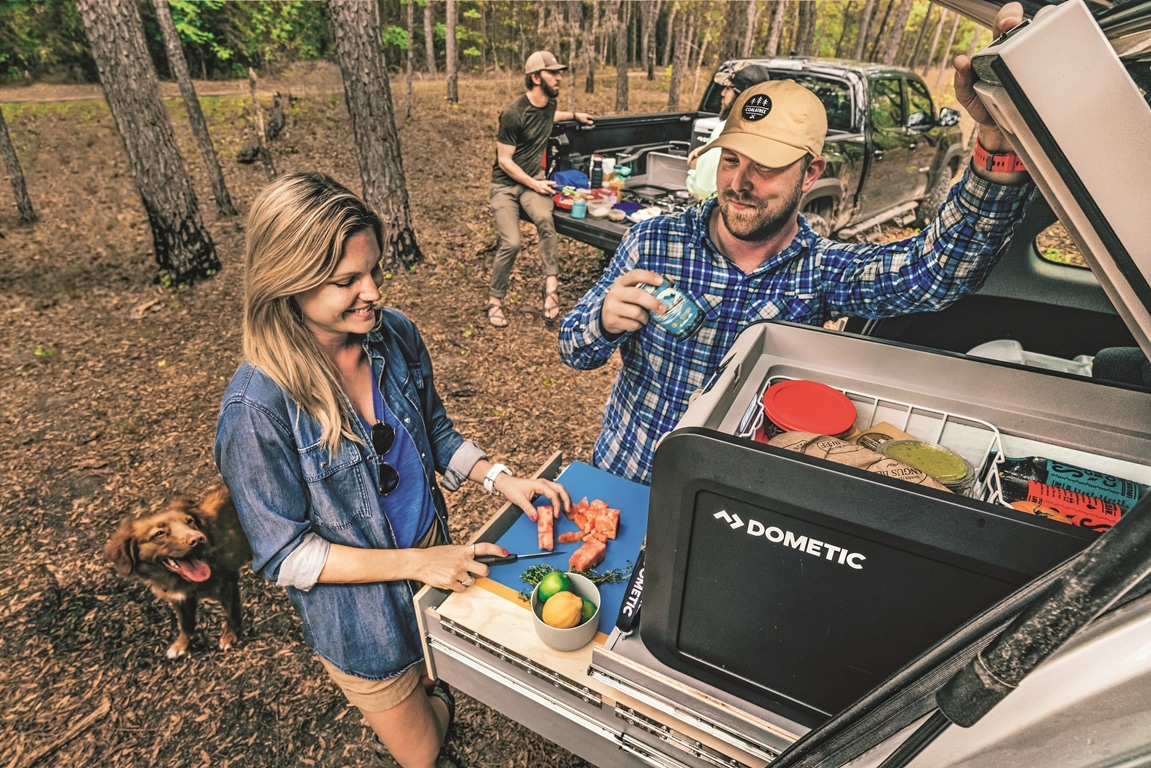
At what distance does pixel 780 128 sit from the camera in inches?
80.1

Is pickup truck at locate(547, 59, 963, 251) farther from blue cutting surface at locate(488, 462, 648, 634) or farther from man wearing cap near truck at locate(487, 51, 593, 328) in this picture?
blue cutting surface at locate(488, 462, 648, 634)

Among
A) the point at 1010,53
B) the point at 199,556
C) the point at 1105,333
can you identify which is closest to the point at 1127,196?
the point at 1010,53

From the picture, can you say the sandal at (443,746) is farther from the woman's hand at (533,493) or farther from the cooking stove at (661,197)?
the cooking stove at (661,197)

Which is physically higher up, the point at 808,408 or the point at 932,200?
the point at 808,408

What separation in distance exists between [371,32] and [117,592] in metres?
5.73

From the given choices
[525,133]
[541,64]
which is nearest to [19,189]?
[525,133]

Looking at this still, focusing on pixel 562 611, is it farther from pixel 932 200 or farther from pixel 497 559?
pixel 932 200

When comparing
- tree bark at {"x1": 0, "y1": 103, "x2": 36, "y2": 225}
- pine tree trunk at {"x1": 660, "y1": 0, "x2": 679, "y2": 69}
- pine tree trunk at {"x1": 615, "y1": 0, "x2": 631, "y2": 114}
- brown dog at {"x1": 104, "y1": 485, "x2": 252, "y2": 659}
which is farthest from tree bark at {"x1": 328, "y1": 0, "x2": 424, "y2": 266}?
pine tree trunk at {"x1": 660, "y1": 0, "x2": 679, "y2": 69}

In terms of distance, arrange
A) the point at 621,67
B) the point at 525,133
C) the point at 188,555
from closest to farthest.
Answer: the point at 188,555 → the point at 525,133 → the point at 621,67

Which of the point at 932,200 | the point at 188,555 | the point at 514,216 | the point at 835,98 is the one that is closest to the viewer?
the point at 188,555

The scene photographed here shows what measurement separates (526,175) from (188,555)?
457cm

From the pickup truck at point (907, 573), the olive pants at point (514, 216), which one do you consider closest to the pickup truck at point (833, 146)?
the olive pants at point (514, 216)

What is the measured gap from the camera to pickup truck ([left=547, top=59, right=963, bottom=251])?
20.2 feet

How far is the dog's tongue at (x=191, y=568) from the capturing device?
287 cm
